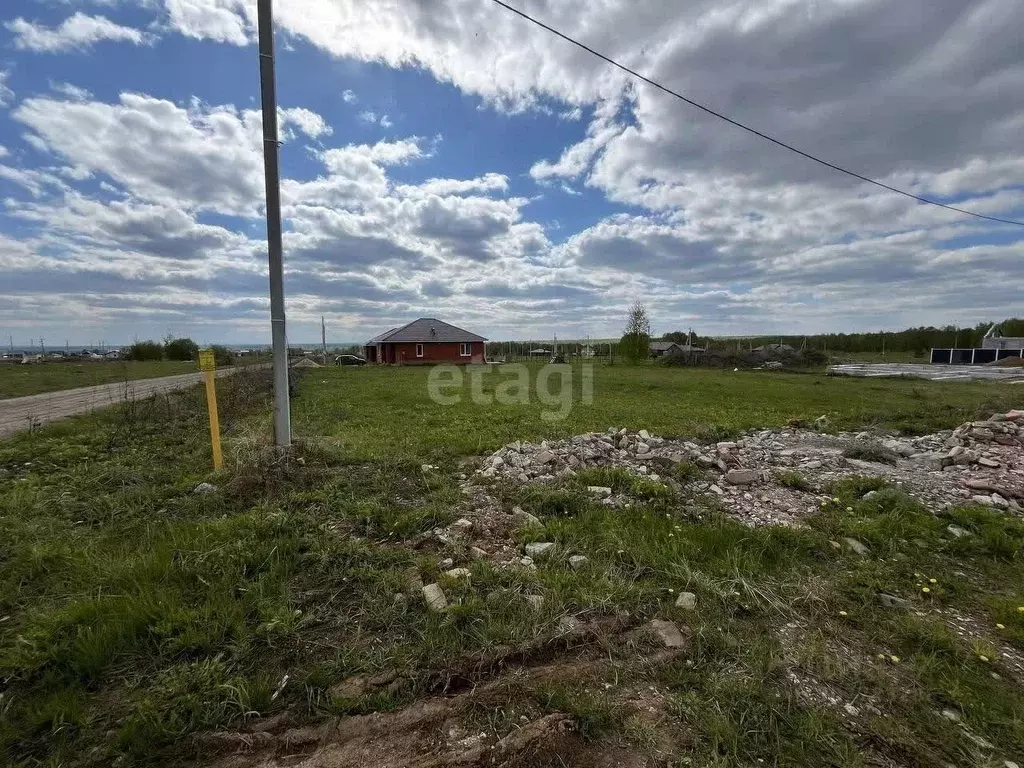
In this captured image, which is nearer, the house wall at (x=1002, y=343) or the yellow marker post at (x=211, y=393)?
the yellow marker post at (x=211, y=393)

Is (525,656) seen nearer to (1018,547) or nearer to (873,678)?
(873,678)

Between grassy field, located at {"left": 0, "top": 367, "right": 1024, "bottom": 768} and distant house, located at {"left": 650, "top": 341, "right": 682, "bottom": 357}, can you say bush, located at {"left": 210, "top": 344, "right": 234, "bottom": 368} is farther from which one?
distant house, located at {"left": 650, "top": 341, "right": 682, "bottom": 357}

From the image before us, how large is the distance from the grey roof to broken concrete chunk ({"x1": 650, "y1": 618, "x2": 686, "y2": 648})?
124ft

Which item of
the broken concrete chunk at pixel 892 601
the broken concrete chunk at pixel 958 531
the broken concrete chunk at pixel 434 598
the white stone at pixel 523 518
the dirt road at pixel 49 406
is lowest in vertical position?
the broken concrete chunk at pixel 892 601

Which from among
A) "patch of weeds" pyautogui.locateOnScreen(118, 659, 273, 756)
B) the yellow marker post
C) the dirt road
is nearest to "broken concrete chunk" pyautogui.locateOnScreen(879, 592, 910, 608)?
"patch of weeds" pyautogui.locateOnScreen(118, 659, 273, 756)

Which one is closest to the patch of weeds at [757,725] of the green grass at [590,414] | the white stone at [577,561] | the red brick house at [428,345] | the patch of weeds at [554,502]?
the white stone at [577,561]

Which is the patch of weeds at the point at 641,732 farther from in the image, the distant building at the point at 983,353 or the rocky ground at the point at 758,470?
the distant building at the point at 983,353

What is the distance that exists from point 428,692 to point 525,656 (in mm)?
499

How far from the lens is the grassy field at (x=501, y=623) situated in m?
1.81

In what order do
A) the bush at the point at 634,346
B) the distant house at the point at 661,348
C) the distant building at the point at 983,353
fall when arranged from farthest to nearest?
the distant house at the point at 661,348 → the distant building at the point at 983,353 → the bush at the point at 634,346

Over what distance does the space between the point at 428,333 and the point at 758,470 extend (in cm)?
3644

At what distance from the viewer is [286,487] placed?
14.5 ft

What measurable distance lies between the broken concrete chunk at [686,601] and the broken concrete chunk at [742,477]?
2.64 m

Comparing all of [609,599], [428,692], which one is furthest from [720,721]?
[428,692]
